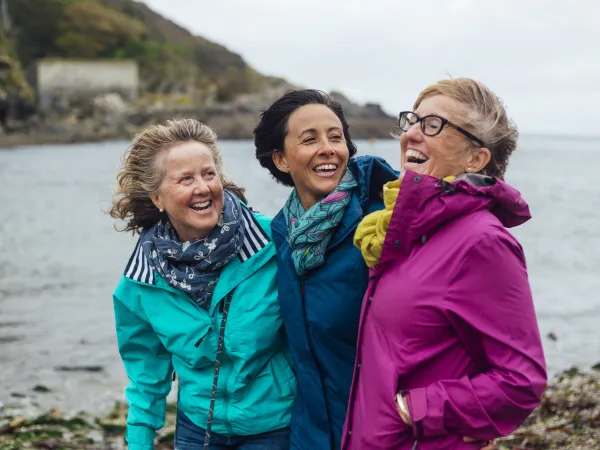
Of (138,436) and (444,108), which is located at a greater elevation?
(444,108)

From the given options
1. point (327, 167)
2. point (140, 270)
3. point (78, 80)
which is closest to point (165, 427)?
point (140, 270)

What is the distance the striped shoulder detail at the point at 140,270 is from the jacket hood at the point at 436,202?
1479 mm

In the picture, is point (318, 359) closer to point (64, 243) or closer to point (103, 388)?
point (103, 388)

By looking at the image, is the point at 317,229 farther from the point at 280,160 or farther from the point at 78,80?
the point at 78,80

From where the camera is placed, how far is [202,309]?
371cm

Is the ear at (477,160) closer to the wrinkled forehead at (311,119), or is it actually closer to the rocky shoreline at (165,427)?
the wrinkled forehead at (311,119)

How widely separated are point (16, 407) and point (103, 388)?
1.26m

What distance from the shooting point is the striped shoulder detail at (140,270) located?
3749 millimetres

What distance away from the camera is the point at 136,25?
148875 millimetres

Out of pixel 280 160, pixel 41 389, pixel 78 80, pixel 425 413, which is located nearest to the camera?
pixel 425 413

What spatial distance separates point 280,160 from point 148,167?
696mm

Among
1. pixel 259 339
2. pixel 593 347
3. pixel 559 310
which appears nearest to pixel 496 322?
pixel 259 339

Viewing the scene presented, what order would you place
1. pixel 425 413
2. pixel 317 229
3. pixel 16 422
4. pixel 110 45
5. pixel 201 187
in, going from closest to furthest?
1. pixel 425 413
2. pixel 317 229
3. pixel 201 187
4. pixel 16 422
5. pixel 110 45

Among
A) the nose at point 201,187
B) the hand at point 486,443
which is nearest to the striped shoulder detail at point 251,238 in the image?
the nose at point 201,187
